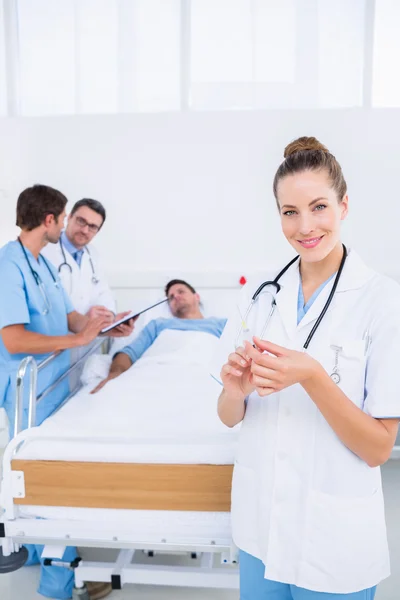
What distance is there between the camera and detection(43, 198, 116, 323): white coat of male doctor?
114 inches

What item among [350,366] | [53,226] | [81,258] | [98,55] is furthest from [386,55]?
[350,366]

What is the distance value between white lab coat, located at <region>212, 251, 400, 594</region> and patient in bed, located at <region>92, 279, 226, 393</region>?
1752 mm

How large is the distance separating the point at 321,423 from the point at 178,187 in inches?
101

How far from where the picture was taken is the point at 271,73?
334 centimetres

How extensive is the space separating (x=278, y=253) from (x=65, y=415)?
1.79m

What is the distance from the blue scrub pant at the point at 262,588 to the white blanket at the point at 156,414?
0.33m

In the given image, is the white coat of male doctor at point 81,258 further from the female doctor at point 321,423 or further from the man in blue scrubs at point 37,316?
the female doctor at point 321,423

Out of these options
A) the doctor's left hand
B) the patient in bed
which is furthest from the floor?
the doctor's left hand

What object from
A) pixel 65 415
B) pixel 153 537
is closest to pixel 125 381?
pixel 65 415

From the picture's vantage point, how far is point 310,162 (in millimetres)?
1027

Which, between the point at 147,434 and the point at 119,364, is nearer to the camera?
the point at 147,434

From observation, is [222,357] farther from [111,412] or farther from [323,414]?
[111,412]

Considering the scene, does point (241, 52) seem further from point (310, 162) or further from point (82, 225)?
point (310, 162)

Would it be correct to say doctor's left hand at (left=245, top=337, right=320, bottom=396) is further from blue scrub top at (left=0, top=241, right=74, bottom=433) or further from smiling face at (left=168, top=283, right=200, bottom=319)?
smiling face at (left=168, top=283, right=200, bottom=319)
